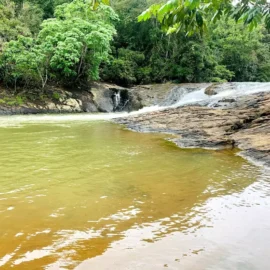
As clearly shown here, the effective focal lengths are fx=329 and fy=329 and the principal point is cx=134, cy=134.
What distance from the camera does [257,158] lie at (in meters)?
6.27

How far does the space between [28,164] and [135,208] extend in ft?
9.18

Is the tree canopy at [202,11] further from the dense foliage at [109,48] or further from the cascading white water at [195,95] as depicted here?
the cascading white water at [195,95]

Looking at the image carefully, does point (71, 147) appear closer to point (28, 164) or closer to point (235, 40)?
point (28, 164)

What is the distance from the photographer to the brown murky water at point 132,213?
2.43 meters

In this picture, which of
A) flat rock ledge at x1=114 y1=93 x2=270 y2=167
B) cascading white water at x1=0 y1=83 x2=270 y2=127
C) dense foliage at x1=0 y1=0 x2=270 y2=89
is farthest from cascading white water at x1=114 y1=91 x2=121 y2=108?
flat rock ledge at x1=114 y1=93 x2=270 y2=167

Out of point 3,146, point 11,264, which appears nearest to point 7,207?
point 11,264

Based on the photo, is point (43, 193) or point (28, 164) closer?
point (43, 193)

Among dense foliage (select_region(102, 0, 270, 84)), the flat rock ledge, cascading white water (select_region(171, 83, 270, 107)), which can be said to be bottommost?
the flat rock ledge

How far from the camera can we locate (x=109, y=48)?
20906mm

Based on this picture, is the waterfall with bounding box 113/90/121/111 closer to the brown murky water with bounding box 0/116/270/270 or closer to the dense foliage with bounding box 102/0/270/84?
the dense foliage with bounding box 102/0/270/84

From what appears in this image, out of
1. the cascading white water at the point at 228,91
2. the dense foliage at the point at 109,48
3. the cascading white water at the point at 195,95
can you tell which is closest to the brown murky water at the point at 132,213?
the dense foliage at the point at 109,48

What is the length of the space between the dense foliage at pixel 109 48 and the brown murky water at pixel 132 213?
10.6 m

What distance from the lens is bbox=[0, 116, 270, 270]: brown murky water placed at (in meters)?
2.43

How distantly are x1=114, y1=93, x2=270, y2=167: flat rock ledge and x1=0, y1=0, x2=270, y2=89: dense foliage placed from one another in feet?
18.6
